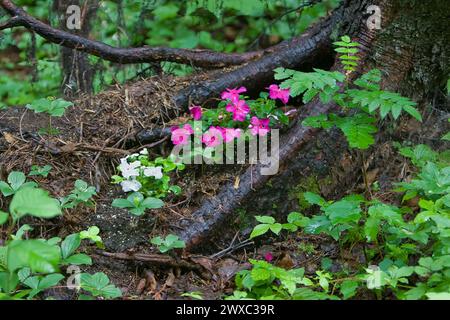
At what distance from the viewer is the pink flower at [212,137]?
10.6ft

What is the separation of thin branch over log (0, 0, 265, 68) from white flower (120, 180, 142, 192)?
1.18 m

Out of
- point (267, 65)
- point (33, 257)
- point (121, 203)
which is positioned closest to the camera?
point (33, 257)

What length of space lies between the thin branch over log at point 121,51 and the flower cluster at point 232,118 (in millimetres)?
699

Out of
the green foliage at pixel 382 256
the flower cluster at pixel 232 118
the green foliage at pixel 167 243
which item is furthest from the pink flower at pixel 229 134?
the green foliage at pixel 167 243

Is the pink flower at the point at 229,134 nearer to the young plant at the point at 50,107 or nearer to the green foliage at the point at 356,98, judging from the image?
the green foliage at the point at 356,98

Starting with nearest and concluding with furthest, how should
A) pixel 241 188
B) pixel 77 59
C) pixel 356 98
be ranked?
pixel 356 98
pixel 241 188
pixel 77 59

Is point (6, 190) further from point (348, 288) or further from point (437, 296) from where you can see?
point (437, 296)

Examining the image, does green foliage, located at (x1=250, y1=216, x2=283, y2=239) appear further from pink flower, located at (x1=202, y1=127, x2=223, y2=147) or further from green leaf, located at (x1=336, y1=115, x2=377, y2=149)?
pink flower, located at (x1=202, y1=127, x2=223, y2=147)

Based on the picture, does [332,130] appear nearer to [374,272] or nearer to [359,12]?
[359,12]

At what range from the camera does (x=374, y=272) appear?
240 centimetres

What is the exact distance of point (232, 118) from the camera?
3.39 m

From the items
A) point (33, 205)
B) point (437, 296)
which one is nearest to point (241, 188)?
point (437, 296)

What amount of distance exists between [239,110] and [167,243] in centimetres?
94
